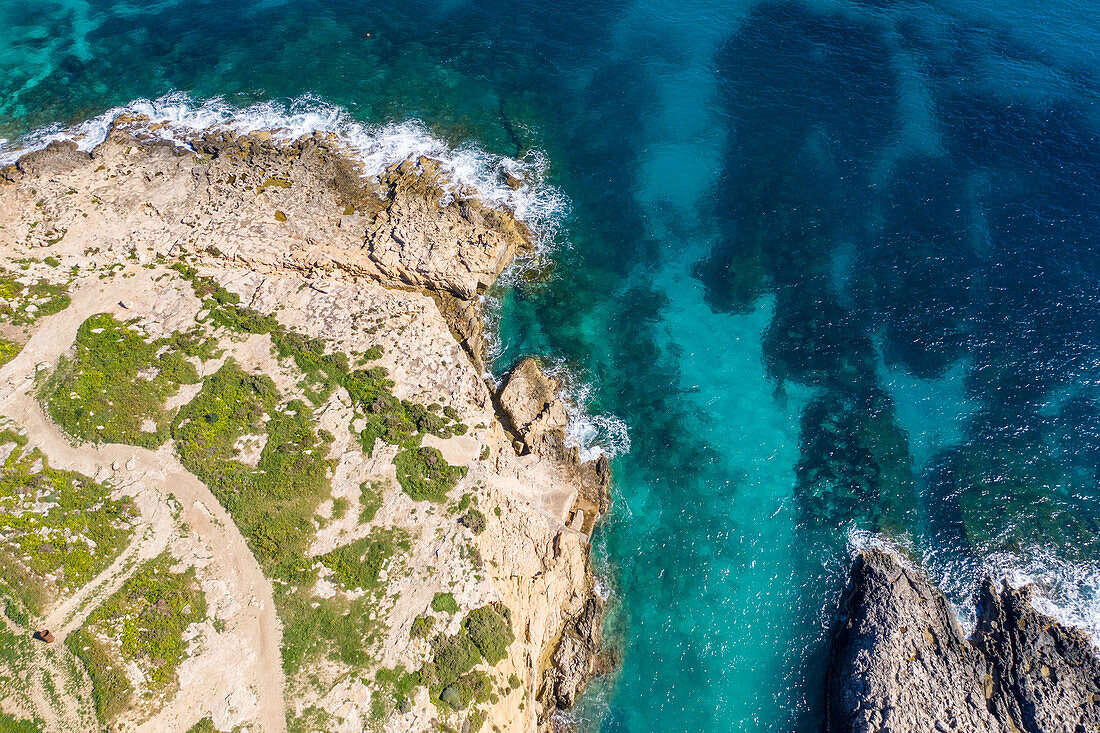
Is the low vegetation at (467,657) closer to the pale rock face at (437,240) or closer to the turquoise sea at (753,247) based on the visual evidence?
the turquoise sea at (753,247)

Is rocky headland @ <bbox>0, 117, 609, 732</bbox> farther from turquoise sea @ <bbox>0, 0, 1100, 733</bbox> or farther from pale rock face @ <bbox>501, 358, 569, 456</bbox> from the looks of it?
turquoise sea @ <bbox>0, 0, 1100, 733</bbox>

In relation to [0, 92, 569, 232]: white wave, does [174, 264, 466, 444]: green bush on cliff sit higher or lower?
lower

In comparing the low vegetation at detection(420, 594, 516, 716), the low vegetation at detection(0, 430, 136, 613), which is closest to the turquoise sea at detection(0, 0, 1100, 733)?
the low vegetation at detection(420, 594, 516, 716)

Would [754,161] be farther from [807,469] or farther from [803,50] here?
[807,469]

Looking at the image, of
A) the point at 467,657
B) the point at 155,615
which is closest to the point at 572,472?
the point at 467,657

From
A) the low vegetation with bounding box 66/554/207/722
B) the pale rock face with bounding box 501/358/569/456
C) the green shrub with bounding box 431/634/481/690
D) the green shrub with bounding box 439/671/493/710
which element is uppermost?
the low vegetation with bounding box 66/554/207/722

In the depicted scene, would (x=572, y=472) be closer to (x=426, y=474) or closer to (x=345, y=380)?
(x=426, y=474)

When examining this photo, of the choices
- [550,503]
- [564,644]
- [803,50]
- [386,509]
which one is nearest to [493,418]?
[550,503]
